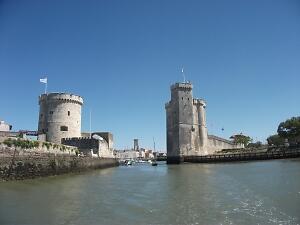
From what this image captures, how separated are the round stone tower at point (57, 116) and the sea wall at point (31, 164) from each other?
1192 cm

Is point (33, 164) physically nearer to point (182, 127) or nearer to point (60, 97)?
point (60, 97)

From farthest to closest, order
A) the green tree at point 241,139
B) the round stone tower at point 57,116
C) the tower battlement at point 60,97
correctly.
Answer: the green tree at point 241,139, the tower battlement at point 60,97, the round stone tower at point 57,116

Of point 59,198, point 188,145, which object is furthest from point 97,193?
point 188,145

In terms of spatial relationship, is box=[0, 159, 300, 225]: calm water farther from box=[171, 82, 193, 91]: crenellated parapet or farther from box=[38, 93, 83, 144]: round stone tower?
box=[171, 82, 193, 91]: crenellated parapet

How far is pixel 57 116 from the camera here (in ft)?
135

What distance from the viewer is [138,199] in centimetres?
1291

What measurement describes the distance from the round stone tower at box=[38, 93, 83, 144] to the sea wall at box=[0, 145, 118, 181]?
469 inches

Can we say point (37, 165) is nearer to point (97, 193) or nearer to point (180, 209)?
point (97, 193)

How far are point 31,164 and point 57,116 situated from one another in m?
20.4

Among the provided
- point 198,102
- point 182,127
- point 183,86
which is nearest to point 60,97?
point 182,127

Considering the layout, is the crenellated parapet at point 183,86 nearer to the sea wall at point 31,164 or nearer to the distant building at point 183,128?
the distant building at point 183,128

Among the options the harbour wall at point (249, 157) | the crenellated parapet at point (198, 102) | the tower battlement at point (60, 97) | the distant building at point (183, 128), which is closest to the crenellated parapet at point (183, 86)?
the distant building at point (183, 128)

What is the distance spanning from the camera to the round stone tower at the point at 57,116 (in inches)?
1609

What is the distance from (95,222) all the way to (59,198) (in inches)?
175
